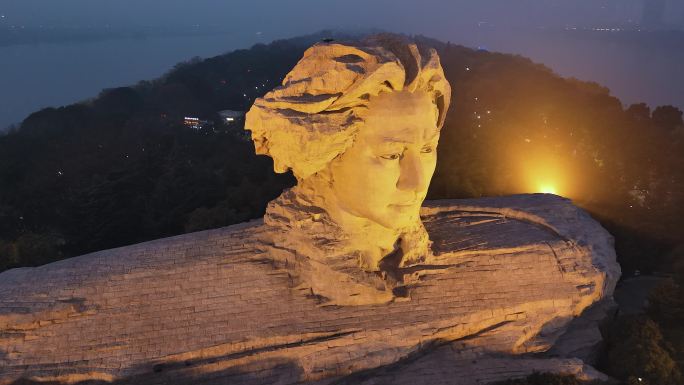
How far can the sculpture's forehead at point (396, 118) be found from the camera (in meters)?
5.15

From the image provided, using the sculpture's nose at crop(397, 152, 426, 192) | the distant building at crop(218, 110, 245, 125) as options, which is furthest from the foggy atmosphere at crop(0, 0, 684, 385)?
the distant building at crop(218, 110, 245, 125)

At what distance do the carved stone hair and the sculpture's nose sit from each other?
2.07 ft

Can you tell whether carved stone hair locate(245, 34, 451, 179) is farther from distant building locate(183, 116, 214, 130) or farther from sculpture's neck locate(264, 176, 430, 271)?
distant building locate(183, 116, 214, 130)

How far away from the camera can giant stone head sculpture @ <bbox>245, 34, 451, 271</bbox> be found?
5152 millimetres

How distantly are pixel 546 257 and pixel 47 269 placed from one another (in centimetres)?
628

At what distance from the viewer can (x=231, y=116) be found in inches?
822

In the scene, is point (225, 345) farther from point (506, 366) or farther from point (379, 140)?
point (506, 366)

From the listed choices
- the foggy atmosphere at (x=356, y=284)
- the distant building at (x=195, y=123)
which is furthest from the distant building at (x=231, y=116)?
the foggy atmosphere at (x=356, y=284)

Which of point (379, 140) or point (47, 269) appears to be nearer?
point (379, 140)

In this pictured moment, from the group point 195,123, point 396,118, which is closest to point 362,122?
point 396,118

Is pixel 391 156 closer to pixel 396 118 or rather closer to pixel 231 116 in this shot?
pixel 396 118

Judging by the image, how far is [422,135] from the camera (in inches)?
207

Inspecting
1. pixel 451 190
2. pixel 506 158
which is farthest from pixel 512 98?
pixel 451 190

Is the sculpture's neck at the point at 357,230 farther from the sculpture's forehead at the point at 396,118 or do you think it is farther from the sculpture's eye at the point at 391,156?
the sculpture's forehead at the point at 396,118
